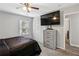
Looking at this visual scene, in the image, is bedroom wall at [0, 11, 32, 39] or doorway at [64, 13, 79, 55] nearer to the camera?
bedroom wall at [0, 11, 32, 39]

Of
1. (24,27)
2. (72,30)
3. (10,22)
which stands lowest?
(72,30)

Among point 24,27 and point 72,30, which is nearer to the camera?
point 24,27

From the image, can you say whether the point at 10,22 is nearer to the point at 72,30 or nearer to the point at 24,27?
the point at 24,27

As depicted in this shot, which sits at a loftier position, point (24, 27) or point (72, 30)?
point (24, 27)

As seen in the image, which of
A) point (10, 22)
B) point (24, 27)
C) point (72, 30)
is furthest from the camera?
point (72, 30)

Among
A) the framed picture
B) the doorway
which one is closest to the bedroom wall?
the framed picture

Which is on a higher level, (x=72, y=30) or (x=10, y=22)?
(x=10, y=22)

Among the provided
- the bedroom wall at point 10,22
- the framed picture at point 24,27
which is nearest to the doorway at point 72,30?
the framed picture at point 24,27

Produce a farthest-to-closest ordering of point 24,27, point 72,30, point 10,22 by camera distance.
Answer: point 72,30 < point 10,22 < point 24,27

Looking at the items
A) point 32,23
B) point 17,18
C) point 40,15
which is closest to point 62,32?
point 40,15

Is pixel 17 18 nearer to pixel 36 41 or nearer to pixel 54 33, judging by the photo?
pixel 36 41

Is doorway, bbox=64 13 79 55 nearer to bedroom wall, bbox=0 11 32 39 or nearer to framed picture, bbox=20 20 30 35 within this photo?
framed picture, bbox=20 20 30 35

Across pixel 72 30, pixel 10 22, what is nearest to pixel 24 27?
pixel 10 22

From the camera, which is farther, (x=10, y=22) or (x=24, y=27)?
(x=10, y=22)
